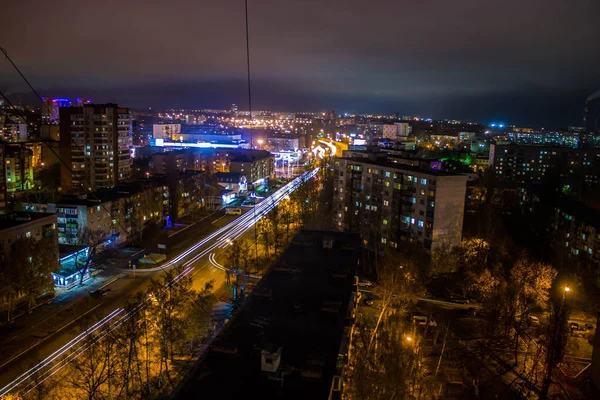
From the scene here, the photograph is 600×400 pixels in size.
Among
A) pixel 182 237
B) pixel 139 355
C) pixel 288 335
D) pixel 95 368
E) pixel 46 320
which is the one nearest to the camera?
pixel 288 335

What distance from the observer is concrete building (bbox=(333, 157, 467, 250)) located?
9477 millimetres

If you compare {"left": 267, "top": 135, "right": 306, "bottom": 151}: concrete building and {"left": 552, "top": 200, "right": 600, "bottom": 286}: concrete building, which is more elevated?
{"left": 267, "top": 135, "right": 306, "bottom": 151}: concrete building

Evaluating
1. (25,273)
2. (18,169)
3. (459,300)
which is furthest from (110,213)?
(18,169)

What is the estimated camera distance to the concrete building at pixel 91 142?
49.4 feet

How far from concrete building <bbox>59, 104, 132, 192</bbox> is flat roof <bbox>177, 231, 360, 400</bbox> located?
36.9 ft

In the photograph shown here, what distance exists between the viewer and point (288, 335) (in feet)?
12.8

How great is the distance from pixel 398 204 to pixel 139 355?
6.46 metres

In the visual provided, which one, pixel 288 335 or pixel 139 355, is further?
pixel 139 355

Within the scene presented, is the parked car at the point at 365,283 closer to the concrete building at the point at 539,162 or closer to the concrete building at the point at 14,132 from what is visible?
the concrete building at the point at 539,162

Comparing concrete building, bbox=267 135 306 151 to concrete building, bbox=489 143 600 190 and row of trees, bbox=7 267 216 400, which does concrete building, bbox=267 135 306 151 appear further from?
row of trees, bbox=7 267 216 400

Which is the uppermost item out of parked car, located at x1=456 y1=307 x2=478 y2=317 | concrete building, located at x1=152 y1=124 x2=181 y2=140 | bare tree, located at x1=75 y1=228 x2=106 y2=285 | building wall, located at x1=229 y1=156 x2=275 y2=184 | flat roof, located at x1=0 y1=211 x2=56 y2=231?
concrete building, located at x1=152 y1=124 x2=181 y2=140

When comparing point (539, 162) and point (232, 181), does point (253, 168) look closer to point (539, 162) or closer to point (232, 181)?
point (232, 181)

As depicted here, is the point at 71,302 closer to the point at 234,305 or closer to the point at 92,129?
the point at 234,305

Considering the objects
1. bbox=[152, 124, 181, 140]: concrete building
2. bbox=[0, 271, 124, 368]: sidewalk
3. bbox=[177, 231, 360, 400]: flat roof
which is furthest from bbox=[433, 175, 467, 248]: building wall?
bbox=[152, 124, 181, 140]: concrete building
